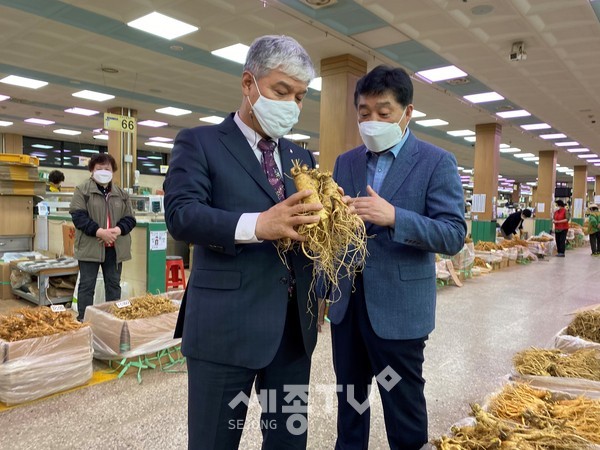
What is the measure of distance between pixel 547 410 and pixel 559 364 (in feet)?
2.21

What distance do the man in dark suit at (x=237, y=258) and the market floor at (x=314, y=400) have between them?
115 cm

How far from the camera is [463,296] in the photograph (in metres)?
6.00

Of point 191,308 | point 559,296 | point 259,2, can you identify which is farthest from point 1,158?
point 559,296

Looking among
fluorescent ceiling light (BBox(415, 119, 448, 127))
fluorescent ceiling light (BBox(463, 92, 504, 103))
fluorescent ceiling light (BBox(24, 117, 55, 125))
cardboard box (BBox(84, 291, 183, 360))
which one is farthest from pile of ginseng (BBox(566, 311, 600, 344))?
fluorescent ceiling light (BBox(24, 117, 55, 125))

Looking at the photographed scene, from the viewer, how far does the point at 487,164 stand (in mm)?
11250

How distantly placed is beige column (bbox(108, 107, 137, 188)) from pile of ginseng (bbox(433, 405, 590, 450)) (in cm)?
1040

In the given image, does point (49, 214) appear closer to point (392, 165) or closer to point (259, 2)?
point (259, 2)

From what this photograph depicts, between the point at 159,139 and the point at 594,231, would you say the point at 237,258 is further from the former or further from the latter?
the point at 159,139

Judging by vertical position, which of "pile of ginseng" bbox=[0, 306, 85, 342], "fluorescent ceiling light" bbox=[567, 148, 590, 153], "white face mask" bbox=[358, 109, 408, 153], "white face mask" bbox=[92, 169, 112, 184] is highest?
"fluorescent ceiling light" bbox=[567, 148, 590, 153]

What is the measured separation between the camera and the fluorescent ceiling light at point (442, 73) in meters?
6.93

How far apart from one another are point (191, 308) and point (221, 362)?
0.56 ft

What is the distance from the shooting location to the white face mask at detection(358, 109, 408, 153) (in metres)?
1.61

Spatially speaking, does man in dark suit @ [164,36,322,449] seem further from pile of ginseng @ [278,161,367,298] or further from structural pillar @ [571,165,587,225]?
structural pillar @ [571,165,587,225]

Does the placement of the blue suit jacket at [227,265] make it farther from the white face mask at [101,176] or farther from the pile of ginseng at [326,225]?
the white face mask at [101,176]
